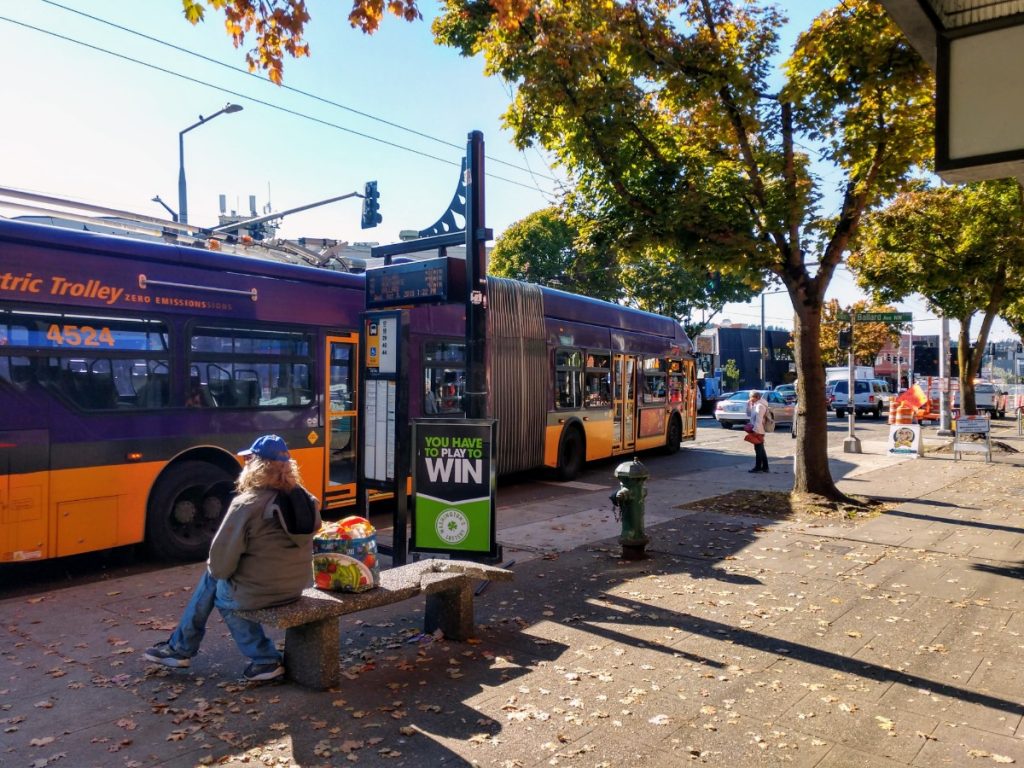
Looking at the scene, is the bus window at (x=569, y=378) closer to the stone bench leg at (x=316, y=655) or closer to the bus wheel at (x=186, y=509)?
the bus wheel at (x=186, y=509)

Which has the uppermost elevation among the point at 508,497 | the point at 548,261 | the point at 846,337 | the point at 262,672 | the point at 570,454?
the point at 548,261

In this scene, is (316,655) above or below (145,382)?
below

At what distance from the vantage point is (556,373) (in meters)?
14.1

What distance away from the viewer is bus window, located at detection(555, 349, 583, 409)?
14234 millimetres

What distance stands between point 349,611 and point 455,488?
1.97m

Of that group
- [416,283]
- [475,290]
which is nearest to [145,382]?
[416,283]

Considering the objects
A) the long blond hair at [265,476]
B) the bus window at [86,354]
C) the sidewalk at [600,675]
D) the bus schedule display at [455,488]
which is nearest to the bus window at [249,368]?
the bus window at [86,354]

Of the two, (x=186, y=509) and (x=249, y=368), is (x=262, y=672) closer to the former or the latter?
(x=186, y=509)

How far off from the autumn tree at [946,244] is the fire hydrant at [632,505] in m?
10.5

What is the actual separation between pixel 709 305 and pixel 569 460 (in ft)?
86.5

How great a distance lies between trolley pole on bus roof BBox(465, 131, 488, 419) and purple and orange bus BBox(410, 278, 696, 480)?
2.63 metres

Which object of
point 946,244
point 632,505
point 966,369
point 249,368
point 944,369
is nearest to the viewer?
point 632,505

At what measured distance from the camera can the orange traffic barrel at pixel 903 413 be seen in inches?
1067

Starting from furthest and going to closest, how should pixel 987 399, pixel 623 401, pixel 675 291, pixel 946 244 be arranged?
pixel 987 399, pixel 675 291, pixel 946 244, pixel 623 401
